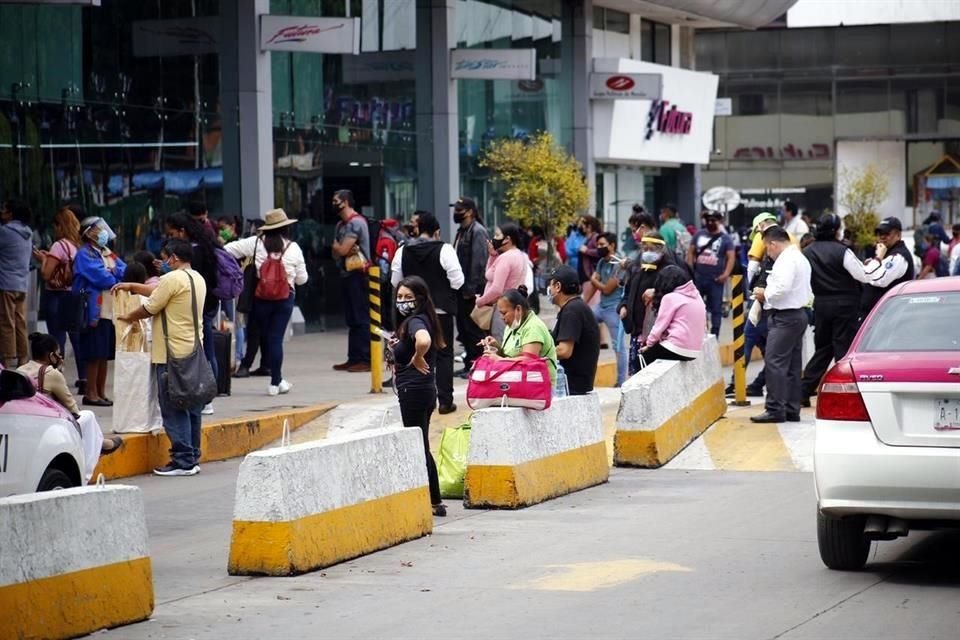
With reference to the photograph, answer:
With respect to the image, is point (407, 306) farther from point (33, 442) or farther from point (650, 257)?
point (650, 257)

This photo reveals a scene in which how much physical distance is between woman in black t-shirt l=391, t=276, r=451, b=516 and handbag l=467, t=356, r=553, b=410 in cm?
56

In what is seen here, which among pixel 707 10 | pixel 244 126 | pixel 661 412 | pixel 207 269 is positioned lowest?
pixel 661 412

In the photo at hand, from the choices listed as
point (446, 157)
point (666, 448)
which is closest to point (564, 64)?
point (446, 157)

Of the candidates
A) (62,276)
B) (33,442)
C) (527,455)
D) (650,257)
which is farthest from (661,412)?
(33,442)

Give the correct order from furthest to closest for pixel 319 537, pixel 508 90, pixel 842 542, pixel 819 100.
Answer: pixel 819 100 → pixel 508 90 → pixel 319 537 → pixel 842 542

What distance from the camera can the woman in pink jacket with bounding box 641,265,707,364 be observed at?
16.0 meters

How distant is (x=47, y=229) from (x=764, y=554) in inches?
564

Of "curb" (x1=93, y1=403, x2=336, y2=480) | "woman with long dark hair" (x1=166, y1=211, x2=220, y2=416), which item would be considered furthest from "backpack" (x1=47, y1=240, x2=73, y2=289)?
"curb" (x1=93, y1=403, x2=336, y2=480)

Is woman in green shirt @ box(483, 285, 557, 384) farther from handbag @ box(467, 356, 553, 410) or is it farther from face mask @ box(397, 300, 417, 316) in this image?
face mask @ box(397, 300, 417, 316)

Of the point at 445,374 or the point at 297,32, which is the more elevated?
the point at 297,32

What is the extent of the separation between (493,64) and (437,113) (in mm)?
1733

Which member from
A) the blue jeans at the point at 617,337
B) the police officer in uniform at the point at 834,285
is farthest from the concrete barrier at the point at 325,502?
the blue jeans at the point at 617,337

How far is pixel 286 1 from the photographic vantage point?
2905cm

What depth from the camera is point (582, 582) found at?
9406mm
